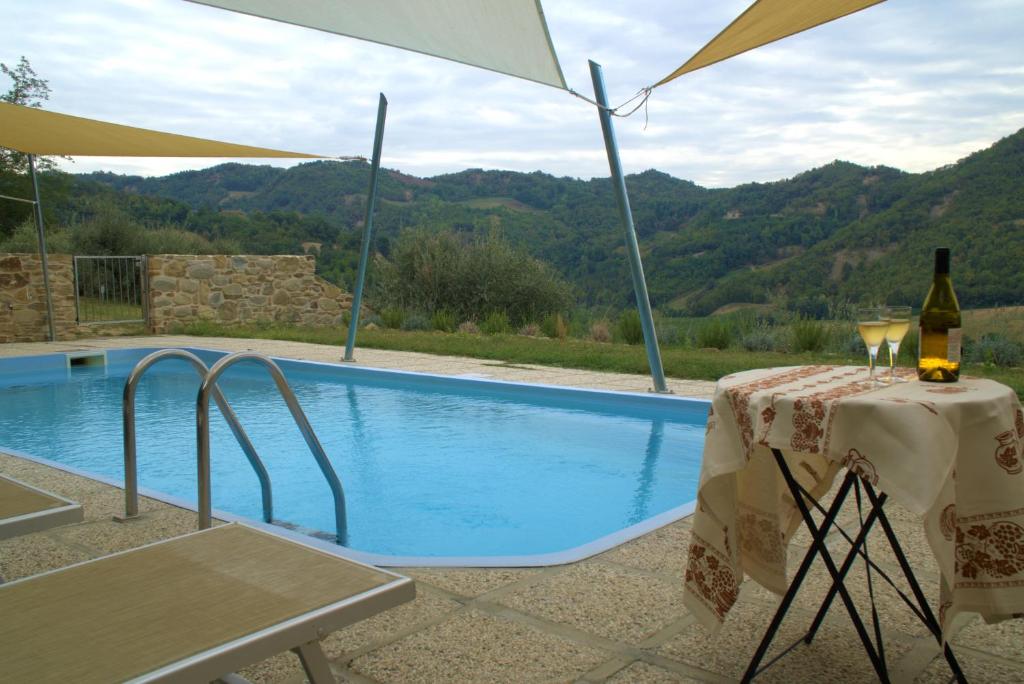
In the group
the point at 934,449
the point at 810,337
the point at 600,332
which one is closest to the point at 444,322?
the point at 600,332

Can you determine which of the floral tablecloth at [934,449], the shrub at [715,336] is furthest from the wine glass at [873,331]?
the shrub at [715,336]

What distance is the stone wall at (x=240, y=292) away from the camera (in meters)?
12.8

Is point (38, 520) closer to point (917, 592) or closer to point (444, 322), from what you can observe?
point (917, 592)

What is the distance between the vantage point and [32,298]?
1152 centimetres

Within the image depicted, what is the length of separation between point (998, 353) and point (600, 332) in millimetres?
4854

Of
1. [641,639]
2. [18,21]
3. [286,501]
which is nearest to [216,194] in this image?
[18,21]

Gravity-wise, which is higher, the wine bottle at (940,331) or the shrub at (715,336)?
the wine bottle at (940,331)

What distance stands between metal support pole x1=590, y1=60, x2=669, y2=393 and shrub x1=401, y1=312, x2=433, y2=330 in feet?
22.7

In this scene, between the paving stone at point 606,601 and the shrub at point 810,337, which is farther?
the shrub at point 810,337

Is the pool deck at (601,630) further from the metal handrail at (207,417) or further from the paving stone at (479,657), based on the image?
the metal handrail at (207,417)

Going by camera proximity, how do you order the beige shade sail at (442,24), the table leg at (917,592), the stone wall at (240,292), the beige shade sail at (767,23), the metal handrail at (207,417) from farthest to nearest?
the stone wall at (240,292) < the beige shade sail at (442,24) < the beige shade sail at (767,23) < the metal handrail at (207,417) < the table leg at (917,592)

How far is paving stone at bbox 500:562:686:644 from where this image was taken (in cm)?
226

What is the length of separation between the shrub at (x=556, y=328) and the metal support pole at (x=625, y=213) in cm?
488

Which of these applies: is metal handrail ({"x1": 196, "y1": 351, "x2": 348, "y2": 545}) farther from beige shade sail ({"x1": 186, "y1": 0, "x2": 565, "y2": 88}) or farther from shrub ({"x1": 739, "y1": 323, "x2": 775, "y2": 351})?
shrub ({"x1": 739, "y1": 323, "x2": 775, "y2": 351})
